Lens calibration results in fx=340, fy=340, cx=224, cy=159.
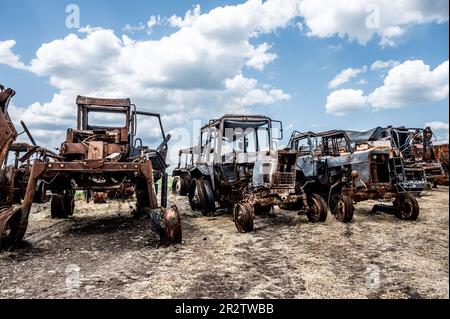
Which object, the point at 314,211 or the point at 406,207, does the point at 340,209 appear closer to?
the point at 314,211

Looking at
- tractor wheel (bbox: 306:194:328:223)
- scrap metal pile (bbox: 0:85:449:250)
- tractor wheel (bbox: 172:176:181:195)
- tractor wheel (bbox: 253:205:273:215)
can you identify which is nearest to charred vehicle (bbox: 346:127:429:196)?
scrap metal pile (bbox: 0:85:449:250)

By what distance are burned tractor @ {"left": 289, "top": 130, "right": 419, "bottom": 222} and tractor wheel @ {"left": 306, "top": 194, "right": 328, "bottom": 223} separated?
43 cm

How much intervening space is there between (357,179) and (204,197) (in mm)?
3553

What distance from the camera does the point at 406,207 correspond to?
24.3ft

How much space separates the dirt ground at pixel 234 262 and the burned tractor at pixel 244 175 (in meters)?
0.50

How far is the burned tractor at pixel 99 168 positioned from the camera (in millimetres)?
4926

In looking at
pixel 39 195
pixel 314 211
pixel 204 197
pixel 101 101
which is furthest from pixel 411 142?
pixel 39 195

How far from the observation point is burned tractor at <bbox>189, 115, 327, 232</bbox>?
6.64m

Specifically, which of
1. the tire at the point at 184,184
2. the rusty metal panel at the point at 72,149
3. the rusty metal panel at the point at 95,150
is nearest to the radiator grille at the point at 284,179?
the rusty metal panel at the point at 95,150

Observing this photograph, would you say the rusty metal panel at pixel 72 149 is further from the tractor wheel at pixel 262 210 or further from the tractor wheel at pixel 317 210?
the tractor wheel at pixel 317 210

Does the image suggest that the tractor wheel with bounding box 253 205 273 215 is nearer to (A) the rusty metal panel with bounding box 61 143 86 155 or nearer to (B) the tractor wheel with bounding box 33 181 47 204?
(A) the rusty metal panel with bounding box 61 143 86 155
